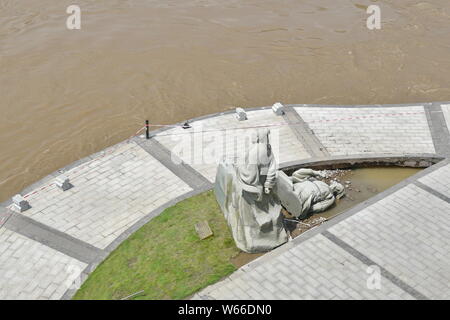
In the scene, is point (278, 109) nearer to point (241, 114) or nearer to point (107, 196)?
point (241, 114)

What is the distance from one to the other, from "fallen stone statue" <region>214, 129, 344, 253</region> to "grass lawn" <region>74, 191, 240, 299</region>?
0.60 meters

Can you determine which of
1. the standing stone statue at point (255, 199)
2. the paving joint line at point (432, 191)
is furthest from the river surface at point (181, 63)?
the standing stone statue at point (255, 199)

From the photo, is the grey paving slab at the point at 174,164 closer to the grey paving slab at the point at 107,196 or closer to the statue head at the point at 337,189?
the grey paving slab at the point at 107,196

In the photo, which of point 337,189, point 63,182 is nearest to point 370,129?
point 337,189

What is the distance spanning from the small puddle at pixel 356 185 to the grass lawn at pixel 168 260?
2.23 metres

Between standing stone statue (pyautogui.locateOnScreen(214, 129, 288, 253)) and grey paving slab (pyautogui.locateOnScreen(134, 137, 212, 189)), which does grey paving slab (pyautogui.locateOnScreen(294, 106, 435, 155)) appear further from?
standing stone statue (pyautogui.locateOnScreen(214, 129, 288, 253))

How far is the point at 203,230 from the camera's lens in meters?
14.2

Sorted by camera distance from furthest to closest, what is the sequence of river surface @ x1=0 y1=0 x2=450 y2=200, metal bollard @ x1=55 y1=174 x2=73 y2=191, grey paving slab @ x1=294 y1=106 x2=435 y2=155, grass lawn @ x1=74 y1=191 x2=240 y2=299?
1. river surface @ x1=0 y1=0 x2=450 y2=200
2. grey paving slab @ x1=294 y1=106 x2=435 y2=155
3. metal bollard @ x1=55 y1=174 x2=73 y2=191
4. grass lawn @ x1=74 y1=191 x2=240 y2=299

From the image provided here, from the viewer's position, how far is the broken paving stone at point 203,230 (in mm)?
14037

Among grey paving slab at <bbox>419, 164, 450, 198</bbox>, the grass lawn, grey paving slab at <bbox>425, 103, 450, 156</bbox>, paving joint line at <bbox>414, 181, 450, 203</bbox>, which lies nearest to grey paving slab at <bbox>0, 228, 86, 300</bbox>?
A: the grass lawn

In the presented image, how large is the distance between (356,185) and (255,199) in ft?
16.3

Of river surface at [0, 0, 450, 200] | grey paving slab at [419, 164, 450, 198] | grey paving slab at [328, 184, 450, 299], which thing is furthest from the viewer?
river surface at [0, 0, 450, 200]

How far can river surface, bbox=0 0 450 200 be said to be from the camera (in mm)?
20781
